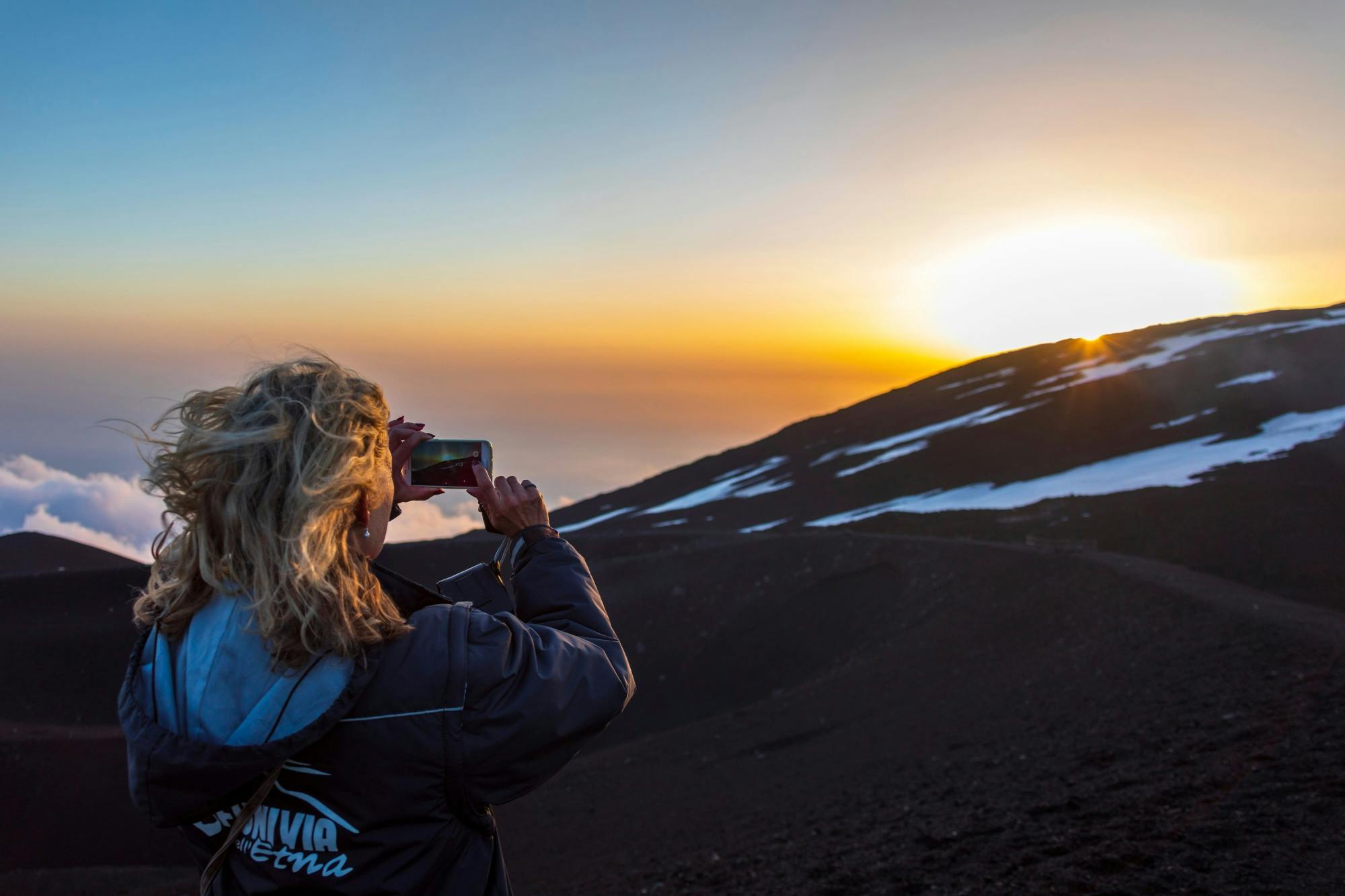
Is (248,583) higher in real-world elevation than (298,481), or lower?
lower

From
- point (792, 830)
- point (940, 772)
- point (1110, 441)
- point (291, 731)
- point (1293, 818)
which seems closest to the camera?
point (291, 731)

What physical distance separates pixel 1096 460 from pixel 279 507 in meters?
40.5

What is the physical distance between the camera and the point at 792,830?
394 inches

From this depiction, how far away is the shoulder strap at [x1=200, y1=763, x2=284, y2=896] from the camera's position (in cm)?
177

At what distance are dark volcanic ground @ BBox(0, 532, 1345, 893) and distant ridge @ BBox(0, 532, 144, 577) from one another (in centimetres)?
568

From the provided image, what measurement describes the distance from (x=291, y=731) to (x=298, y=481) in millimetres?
450

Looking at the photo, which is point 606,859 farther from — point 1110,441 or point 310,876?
Result: point 1110,441

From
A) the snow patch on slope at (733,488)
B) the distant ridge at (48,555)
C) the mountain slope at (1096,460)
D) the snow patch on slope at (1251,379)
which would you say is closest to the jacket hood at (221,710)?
the mountain slope at (1096,460)

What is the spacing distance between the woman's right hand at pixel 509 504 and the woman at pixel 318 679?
1.23 feet

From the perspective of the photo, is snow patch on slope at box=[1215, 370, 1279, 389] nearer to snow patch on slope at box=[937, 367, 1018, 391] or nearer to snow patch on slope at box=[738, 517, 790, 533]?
snow patch on slope at box=[738, 517, 790, 533]

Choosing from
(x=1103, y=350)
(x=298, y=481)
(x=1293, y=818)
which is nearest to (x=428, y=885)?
(x=298, y=481)

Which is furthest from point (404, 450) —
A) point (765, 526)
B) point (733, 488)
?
point (733, 488)

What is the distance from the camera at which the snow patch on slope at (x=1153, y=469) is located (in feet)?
102

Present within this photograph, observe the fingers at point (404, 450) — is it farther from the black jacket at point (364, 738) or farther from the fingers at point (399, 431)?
the black jacket at point (364, 738)
